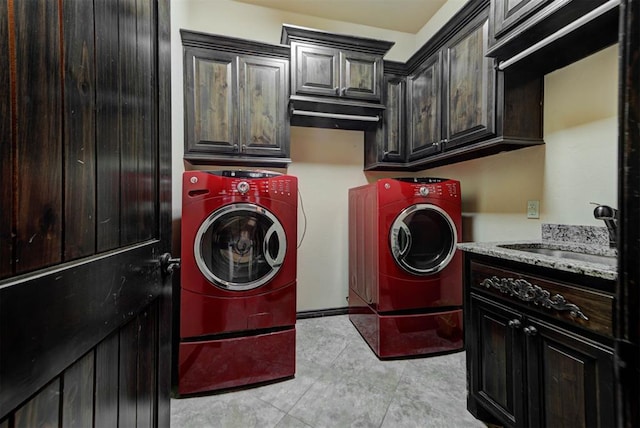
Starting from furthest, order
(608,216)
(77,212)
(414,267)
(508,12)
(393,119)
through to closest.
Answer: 1. (393,119)
2. (414,267)
3. (508,12)
4. (608,216)
5. (77,212)

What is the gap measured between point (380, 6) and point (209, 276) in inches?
109

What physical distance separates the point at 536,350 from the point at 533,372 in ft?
0.32

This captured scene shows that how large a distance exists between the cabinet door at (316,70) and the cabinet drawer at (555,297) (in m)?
1.73

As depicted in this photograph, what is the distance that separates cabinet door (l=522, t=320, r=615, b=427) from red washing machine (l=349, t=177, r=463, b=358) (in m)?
0.90

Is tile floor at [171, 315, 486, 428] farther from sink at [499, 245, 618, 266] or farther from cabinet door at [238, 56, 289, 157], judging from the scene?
cabinet door at [238, 56, 289, 157]

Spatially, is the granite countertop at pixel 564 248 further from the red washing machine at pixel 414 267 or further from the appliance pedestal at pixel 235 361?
the appliance pedestal at pixel 235 361

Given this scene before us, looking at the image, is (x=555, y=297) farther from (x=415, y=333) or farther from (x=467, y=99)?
(x=467, y=99)

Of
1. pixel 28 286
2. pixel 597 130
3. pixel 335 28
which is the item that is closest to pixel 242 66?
pixel 335 28

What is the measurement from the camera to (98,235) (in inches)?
24.3

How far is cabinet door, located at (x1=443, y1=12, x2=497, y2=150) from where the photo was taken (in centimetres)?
163

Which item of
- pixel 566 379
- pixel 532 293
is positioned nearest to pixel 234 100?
pixel 532 293

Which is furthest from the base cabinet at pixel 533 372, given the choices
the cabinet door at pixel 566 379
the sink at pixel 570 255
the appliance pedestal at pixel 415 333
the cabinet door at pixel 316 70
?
the cabinet door at pixel 316 70

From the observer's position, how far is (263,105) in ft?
7.02

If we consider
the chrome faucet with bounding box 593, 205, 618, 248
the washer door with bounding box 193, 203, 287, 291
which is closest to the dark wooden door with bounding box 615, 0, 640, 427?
the chrome faucet with bounding box 593, 205, 618, 248
